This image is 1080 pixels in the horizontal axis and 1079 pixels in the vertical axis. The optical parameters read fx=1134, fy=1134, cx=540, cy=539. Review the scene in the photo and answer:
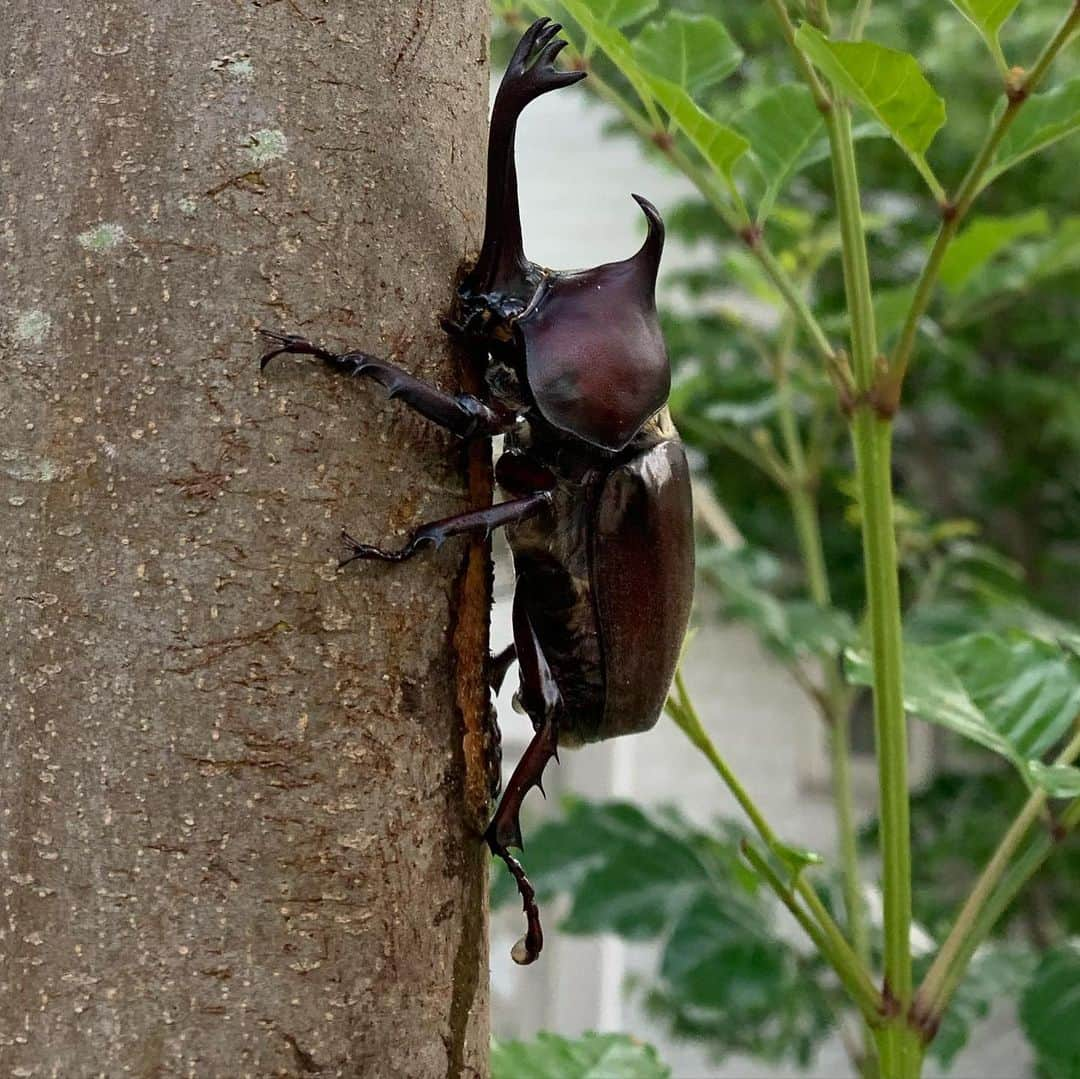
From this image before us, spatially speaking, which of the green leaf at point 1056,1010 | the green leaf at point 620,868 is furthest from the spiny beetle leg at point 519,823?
the green leaf at point 620,868

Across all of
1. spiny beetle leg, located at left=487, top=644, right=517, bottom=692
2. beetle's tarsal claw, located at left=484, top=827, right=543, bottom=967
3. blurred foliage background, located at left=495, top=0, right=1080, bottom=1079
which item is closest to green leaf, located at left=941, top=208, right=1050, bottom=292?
blurred foliage background, located at left=495, top=0, right=1080, bottom=1079

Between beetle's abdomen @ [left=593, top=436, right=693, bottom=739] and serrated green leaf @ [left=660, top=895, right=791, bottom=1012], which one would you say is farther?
serrated green leaf @ [left=660, top=895, right=791, bottom=1012]

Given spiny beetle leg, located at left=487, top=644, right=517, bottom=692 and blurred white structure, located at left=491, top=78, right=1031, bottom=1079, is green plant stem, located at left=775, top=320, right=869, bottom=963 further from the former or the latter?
blurred white structure, located at left=491, top=78, right=1031, bottom=1079

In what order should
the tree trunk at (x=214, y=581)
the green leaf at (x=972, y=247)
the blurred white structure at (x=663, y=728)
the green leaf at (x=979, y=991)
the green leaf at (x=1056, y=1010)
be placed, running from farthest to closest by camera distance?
1. the blurred white structure at (x=663, y=728)
2. the green leaf at (x=979, y=991)
3. the green leaf at (x=972, y=247)
4. the green leaf at (x=1056, y=1010)
5. the tree trunk at (x=214, y=581)

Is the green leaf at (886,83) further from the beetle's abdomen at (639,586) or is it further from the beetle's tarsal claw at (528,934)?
the beetle's tarsal claw at (528,934)

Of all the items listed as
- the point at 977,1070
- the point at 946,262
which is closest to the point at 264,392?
the point at 946,262

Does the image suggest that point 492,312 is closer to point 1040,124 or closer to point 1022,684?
point 1040,124

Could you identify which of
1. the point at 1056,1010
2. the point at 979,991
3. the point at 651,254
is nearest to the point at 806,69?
the point at 651,254
